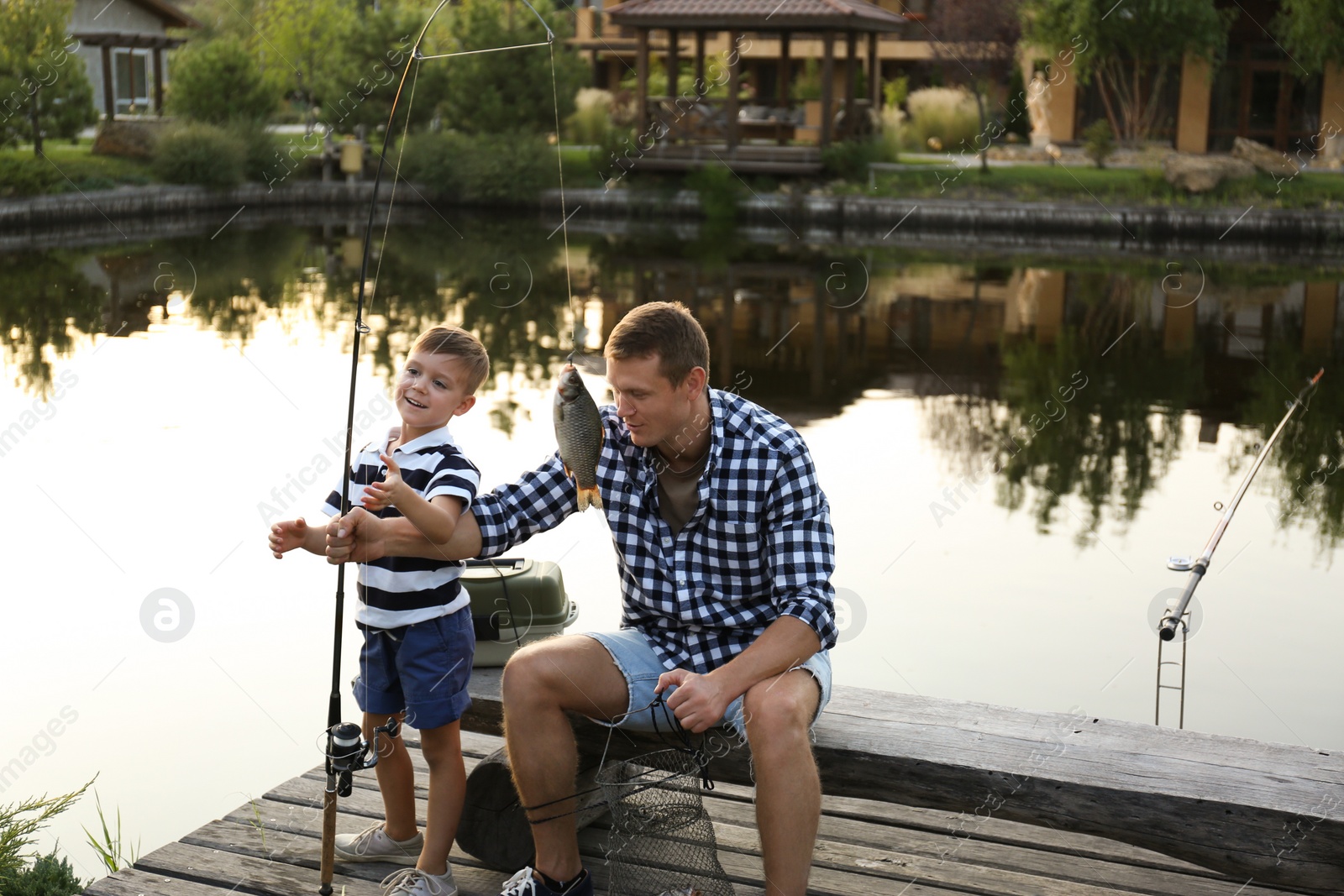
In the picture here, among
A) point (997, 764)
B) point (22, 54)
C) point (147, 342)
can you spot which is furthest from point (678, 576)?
point (22, 54)

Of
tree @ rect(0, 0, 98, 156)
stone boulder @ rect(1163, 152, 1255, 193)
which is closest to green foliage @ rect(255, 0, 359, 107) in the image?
tree @ rect(0, 0, 98, 156)

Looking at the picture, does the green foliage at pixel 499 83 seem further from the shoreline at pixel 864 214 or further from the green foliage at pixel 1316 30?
the green foliage at pixel 1316 30

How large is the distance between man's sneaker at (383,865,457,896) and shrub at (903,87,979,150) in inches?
941

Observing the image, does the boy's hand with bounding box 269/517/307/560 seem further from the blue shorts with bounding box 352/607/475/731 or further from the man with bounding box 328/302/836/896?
the blue shorts with bounding box 352/607/475/731

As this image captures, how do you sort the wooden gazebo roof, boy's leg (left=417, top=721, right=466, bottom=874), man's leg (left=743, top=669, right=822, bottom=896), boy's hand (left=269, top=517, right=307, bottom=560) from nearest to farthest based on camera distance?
man's leg (left=743, top=669, right=822, bottom=896) → boy's hand (left=269, top=517, right=307, bottom=560) → boy's leg (left=417, top=721, right=466, bottom=874) → the wooden gazebo roof

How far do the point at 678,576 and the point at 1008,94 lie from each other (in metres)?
27.5

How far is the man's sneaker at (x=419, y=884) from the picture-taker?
9.39ft

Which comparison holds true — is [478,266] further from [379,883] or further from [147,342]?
[379,883]

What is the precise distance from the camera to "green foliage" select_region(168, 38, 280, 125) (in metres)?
24.0

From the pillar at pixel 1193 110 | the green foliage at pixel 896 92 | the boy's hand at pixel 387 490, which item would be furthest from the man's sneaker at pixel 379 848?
the green foliage at pixel 896 92

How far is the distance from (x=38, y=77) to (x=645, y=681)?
69.2ft

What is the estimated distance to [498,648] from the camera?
3.41 m

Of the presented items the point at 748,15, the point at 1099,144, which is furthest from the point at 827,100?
the point at 1099,144

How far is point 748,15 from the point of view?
937 inches
